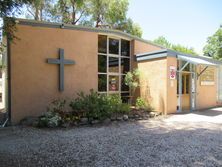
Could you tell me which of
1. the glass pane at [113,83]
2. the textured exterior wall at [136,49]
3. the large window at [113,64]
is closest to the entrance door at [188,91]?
the textured exterior wall at [136,49]

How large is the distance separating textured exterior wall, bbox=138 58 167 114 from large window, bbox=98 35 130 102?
1159 millimetres

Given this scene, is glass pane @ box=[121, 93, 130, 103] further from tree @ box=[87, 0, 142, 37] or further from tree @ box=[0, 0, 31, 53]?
tree @ box=[87, 0, 142, 37]

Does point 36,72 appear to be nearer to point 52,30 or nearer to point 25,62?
point 25,62

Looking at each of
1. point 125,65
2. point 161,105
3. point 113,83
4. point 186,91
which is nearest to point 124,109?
point 161,105

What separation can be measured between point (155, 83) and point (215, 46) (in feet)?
72.6

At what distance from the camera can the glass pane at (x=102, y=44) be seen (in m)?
11.6

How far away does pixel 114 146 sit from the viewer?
5418 millimetres

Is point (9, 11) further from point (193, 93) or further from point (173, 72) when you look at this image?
point (193, 93)

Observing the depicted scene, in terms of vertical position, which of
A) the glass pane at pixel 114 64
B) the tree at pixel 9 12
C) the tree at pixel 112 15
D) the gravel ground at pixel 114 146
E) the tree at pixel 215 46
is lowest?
the gravel ground at pixel 114 146

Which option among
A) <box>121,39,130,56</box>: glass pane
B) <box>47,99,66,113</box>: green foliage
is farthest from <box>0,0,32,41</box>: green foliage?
<box>121,39,130,56</box>: glass pane

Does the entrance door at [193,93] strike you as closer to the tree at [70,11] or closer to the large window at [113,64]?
the large window at [113,64]

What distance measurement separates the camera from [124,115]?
9.42 m

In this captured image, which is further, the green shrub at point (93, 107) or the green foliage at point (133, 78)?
the green foliage at point (133, 78)

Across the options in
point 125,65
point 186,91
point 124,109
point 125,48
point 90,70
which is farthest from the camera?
point 125,48
